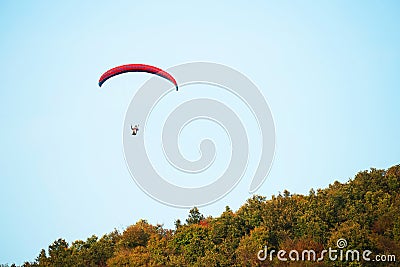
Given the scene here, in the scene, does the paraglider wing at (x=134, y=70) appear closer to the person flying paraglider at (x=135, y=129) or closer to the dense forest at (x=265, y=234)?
→ the person flying paraglider at (x=135, y=129)

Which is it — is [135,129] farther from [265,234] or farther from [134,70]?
[265,234]

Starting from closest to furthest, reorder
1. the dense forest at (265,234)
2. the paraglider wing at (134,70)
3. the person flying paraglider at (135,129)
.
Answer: the person flying paraglider at (135,129) < the paraglider wing at (134,70) < the dense forest at (265,234)

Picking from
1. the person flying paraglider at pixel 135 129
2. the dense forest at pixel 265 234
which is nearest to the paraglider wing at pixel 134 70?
the person flying paraglider at pixel 135 129

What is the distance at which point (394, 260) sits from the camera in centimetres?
5225

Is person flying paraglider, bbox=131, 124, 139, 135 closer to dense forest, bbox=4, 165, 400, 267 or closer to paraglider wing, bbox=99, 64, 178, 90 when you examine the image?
paraglider wing, bbox=99, 64, 178, 90

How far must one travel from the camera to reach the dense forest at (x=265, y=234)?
59.8 metres

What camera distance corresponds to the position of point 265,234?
6297 cm

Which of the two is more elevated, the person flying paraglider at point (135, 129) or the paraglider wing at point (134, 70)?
the paraglider wing at point (134, 70)

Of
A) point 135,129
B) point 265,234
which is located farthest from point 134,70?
point 265,234

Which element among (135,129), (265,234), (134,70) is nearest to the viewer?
(135,129)

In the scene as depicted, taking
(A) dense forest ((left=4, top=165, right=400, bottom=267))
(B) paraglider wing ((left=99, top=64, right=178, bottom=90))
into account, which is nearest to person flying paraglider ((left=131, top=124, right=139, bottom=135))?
(B) paraglider wing ((left=99, top=64, right=178, bottom=90))

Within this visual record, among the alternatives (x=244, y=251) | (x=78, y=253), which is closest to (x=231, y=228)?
(x=244, y=251)

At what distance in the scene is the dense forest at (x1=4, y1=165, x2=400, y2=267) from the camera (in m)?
59.8

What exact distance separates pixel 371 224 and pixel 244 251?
13127 mm
